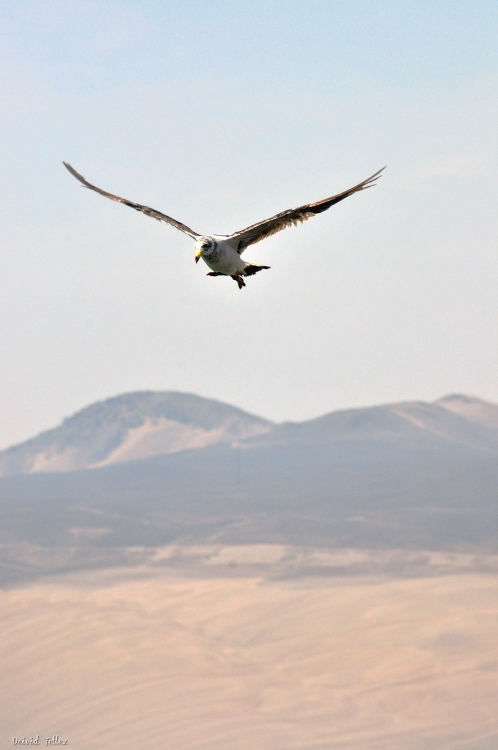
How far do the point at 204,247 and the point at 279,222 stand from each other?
14.3 ft

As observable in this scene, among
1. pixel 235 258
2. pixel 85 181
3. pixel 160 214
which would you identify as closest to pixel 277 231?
pixel 235 258

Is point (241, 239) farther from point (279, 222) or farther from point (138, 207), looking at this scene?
point (138, 207)

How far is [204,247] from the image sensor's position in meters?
33.0

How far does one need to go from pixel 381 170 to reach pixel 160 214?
12296 mm

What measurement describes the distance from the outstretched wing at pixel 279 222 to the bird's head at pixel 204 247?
1993 millimetres

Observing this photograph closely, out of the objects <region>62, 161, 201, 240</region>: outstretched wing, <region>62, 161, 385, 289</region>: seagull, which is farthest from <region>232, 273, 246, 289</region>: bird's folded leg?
<region>62, 161, 201, 240</region>: outstretched wing

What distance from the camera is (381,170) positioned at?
30.3 m

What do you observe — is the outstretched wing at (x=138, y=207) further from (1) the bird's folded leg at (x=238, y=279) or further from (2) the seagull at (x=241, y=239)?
(1) the bird's folded leg at (x=238, y=279)

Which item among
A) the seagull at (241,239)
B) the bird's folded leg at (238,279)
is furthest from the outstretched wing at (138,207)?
the bird's folded leg at (238,279)

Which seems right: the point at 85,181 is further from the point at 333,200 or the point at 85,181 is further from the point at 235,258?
the point at 333,200

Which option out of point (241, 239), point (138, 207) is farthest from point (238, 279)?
point (138, 207)

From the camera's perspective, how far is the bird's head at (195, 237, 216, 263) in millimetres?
32750

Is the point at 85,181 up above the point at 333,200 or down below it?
above

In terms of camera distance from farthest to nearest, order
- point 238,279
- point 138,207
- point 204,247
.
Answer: point 138,207, point 238,279, point 204,247
